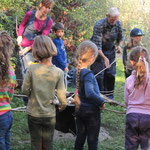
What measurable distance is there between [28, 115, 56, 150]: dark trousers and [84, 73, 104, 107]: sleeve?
486mm

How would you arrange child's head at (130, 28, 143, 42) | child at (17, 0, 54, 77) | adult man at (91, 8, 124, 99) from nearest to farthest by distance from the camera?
child at (17, 0, 54, 77) < child's head at (130, 28, 143, 42) < adult man at (91, 8, 124, 99)

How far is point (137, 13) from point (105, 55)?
1203cm

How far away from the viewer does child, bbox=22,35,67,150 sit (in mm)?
2801

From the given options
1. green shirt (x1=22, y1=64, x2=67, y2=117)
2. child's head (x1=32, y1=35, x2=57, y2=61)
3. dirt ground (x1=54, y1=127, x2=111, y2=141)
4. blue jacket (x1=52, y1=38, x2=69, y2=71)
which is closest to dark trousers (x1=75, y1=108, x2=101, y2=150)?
green shirt (x1=22, y1=64, x2=67, y2=117)

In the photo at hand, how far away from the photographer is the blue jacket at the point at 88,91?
2.93 m

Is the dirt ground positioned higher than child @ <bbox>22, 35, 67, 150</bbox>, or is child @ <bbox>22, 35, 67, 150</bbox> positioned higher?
child @ <bbox>22, 35, 67, 150</bbox>

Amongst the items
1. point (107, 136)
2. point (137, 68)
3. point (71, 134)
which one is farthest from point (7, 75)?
point (107, 136)

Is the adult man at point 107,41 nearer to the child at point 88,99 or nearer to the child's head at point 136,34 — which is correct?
the child's head at point 136,34

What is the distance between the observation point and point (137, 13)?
678 inches

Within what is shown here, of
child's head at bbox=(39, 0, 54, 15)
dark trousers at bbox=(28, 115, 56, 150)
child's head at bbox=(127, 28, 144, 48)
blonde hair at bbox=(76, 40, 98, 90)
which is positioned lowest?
dark trousers at bbox=(28, 115, 56, 150)

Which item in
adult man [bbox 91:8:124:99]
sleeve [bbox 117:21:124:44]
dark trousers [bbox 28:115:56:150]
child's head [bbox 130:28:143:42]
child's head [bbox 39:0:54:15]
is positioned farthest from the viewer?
sleeve [bbox 117:21:124:44]

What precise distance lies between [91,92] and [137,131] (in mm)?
690

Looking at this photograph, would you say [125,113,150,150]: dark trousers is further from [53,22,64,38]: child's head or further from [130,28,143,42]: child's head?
[53,22,64,38]: child's head

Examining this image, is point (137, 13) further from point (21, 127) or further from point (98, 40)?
point (21, 127)
